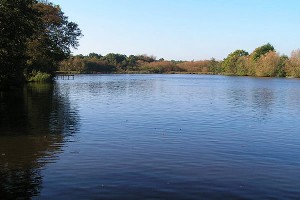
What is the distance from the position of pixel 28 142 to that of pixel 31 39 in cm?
2952

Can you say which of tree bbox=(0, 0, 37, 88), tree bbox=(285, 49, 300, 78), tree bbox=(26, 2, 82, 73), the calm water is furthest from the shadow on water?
tree bbox=(285, 49, 300, 78)

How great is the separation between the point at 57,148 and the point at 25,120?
970cm

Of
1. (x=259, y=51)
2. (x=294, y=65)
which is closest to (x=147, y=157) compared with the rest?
(x=294, y=65)

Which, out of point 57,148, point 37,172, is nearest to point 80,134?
point 57,148

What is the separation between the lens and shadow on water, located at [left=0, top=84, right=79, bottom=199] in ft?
39.1

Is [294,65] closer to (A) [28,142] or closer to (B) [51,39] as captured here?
(B) [51,39]

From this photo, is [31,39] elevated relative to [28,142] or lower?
elevated

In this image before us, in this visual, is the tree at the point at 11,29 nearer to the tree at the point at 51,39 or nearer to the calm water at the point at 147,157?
the calm water at the point at 147,157

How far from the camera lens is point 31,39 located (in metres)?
45.1

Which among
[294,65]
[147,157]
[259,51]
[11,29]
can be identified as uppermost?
[259,51]

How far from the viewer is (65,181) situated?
12.4 metres

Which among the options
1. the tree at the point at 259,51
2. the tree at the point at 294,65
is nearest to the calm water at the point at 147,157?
the tree at the point at 294,65

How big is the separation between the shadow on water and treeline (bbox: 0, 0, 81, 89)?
7.28 m

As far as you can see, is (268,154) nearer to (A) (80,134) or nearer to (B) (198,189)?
(B) (198,189)
